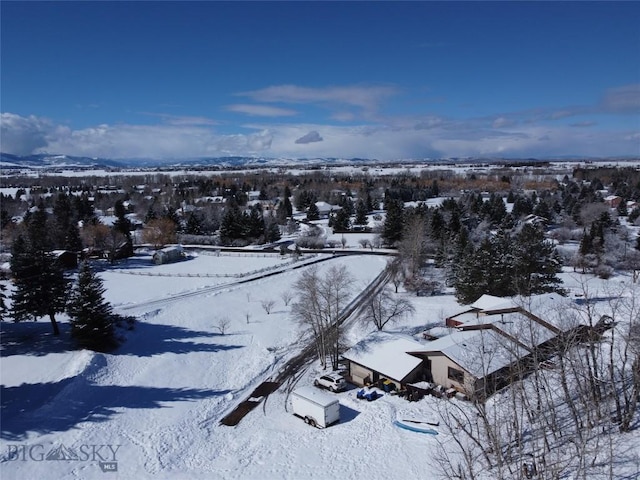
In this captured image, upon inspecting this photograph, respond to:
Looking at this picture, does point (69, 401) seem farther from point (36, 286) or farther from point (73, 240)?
point (73, 240)

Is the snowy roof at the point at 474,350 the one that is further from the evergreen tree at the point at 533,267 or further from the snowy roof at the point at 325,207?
the snowy roof at the point at 325,207

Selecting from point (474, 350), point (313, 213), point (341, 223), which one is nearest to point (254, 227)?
point (341, 223)

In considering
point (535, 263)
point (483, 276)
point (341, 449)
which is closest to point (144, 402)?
point (341, 449)

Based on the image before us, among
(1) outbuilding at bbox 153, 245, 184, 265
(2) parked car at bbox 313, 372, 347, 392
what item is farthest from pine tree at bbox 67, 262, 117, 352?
(1) outbuilding at bbox 153, 245, 184, 265

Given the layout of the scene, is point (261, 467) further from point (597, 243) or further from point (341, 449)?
point (597, 243)

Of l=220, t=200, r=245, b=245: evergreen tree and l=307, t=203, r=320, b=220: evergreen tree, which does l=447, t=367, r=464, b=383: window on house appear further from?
l=307, t=203, r=320, b=220: evergreen tree

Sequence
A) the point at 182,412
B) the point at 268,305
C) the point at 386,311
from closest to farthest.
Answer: the point at 182,412
the point at 386,311
the point at 268,305
